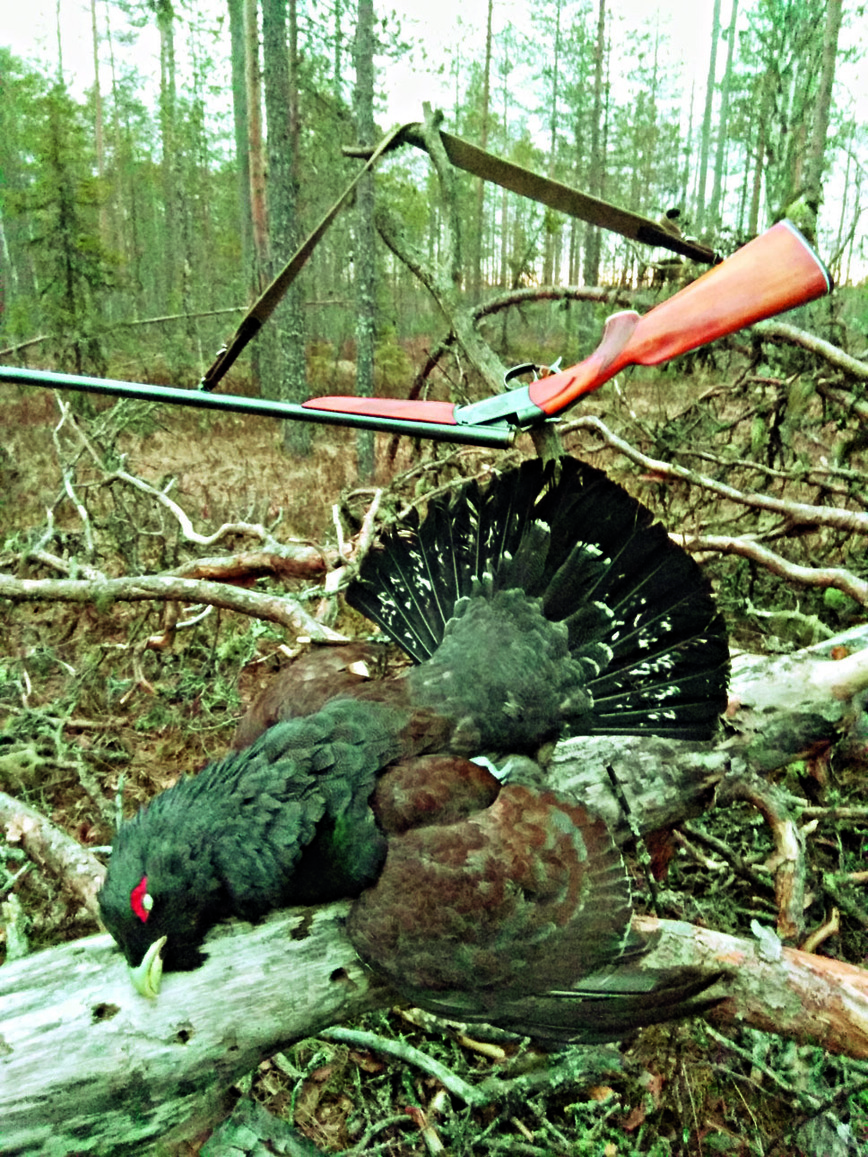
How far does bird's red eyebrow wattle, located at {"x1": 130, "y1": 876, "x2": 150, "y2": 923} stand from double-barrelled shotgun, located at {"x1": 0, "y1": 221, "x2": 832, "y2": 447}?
3.85 ft

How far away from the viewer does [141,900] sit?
1706 mm

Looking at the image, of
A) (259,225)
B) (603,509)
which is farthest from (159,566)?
(259,225)

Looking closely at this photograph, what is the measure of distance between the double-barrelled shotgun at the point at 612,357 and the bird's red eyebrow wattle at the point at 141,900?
3.85 ft

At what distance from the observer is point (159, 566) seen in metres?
4.87

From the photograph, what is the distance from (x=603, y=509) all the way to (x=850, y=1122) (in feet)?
6.85

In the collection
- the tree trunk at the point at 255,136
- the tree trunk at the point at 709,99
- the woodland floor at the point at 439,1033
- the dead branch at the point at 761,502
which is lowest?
the woodland floor at the point at 439,1033

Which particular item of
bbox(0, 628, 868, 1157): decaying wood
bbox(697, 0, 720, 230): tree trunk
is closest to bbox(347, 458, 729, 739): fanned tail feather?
A: bbox(0, 628, 868, 1157): decaying wood

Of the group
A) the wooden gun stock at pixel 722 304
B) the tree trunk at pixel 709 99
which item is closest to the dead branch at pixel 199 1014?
the wooden gun stock at pixel 722 304

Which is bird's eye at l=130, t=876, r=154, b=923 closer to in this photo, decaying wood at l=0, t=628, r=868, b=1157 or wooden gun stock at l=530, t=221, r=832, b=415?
decaying wood at l=0, t=628, r=868, b=1157

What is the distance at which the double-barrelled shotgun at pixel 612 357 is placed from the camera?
55.2 inches

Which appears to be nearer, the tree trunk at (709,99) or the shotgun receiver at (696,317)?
the shotgun receiver at (696,317)

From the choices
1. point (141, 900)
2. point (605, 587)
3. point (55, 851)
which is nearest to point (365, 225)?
point (605, 587)

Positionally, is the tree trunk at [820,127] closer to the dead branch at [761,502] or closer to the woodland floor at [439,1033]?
the dead branch at [761,502]

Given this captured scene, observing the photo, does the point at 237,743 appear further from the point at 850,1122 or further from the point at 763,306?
the point at 850,1122
